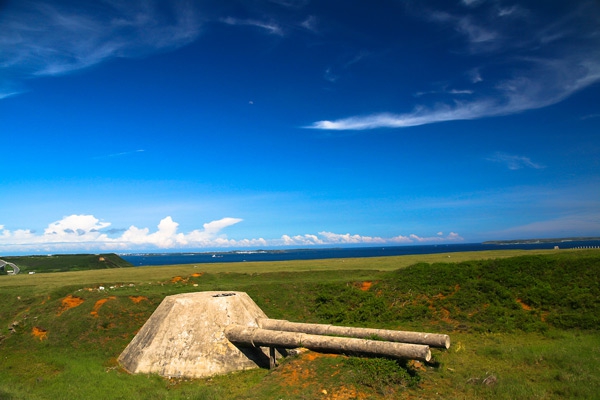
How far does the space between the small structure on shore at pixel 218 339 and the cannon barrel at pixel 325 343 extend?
4 centimetres

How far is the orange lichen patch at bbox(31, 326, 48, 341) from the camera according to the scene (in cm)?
1993

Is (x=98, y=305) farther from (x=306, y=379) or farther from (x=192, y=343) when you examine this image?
(x=306, y=379)

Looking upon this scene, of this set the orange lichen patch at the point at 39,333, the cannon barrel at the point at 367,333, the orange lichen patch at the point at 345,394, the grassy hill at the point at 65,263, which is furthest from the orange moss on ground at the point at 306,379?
the grassy hill at the point at 65,263

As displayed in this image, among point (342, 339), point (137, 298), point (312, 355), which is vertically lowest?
point (312, 355)

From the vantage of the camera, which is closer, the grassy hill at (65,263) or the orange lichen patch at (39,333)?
the orange lichen patch at (39,333)

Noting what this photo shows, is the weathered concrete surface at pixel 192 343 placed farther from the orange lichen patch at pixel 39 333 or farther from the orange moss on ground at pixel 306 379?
the orange lichen patch at pixel 39 333

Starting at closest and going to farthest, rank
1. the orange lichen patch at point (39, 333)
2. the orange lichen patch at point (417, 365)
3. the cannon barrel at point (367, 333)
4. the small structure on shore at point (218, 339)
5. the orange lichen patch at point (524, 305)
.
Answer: the orange lichen patch at point (417, 365) < the cannon barrel at point (367, 333) < the small structure on shore at point (218, 339) < the orange lichen patch at point (39, 333) < the orange lichen patch at point (524, 305)

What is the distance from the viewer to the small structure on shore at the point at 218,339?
1411 centimetres

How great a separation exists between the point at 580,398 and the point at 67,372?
19.5 m

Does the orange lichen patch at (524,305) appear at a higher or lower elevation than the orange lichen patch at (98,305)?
lower

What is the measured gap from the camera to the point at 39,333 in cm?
2036

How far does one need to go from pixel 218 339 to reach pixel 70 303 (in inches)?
575

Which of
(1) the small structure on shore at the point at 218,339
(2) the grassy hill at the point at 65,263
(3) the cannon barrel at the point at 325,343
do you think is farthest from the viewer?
(2) the grassy hill at the point at 65,263

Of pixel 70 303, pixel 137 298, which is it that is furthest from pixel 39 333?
pixel 137 298
